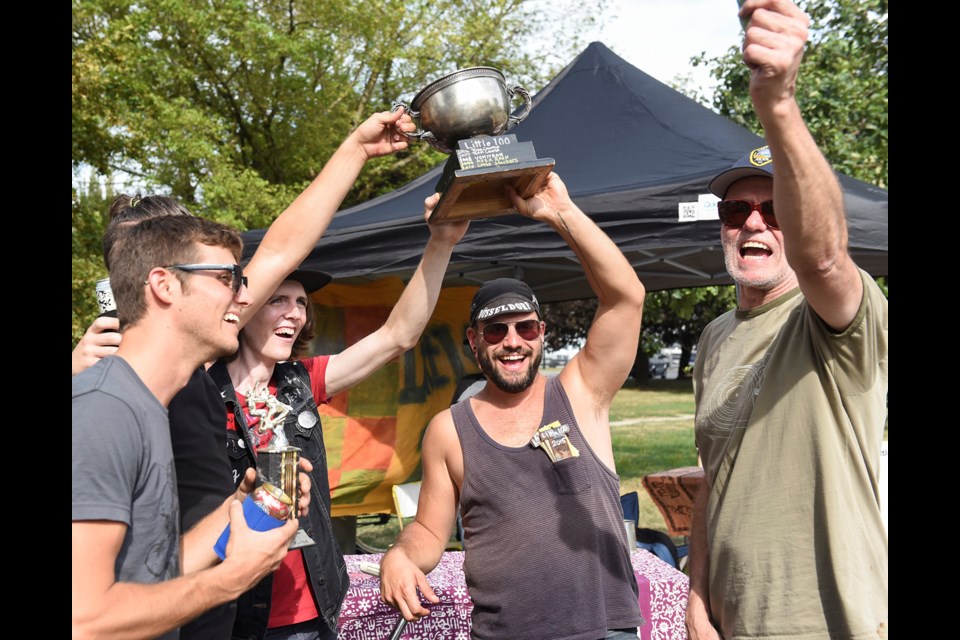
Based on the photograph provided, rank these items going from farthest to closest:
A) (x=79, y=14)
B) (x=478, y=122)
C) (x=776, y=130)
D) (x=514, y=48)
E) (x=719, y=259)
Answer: (x=514, y=48) → (x=79, y=14) → (x=719, y=259) → (x=478, y=122) → (x=776, y=130)

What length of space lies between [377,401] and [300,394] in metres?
3.77

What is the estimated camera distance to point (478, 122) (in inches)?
109

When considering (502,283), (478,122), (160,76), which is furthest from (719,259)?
(160,76)

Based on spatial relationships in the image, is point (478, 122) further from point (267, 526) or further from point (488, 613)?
point (488, 613)

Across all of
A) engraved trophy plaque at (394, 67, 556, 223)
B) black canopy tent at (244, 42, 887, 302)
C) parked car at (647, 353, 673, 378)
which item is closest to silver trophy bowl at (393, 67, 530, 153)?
engraved trophy plaque at (394, 67, 556, 223)

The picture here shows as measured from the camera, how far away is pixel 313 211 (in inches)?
118

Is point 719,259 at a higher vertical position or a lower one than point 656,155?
lower

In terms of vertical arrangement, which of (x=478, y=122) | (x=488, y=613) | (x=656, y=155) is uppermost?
(x=656, y=155)

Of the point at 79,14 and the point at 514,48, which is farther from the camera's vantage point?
the point at 514,48

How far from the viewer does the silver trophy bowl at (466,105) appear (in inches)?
108

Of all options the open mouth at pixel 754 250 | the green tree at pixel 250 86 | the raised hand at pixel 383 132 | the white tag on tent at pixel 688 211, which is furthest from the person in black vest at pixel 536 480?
the green tree at pixel 250 86

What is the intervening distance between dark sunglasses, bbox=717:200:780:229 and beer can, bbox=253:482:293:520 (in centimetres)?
156

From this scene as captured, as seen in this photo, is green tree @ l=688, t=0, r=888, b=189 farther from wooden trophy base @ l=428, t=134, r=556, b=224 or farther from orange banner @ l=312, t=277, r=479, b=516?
wooden trophy base @ l=428, t=134, r=556, b=224

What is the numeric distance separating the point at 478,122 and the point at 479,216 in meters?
0.45
